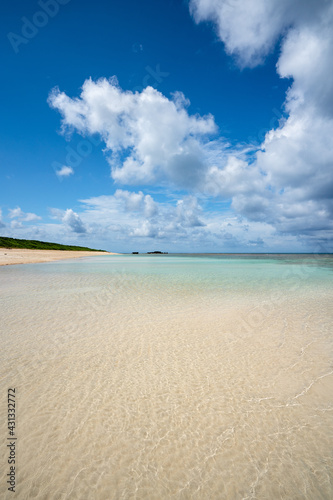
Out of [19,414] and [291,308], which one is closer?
[19,414]

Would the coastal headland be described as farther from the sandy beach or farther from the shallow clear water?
the shallow clear water

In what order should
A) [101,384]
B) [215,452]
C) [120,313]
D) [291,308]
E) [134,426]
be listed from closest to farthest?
[215,452] → [134,426] → [101,384] → [120,313] → [291,308]

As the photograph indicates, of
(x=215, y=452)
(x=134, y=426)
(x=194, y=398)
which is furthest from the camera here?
(x=194, y=398)

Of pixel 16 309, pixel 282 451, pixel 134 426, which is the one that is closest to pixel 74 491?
pixel 134 426

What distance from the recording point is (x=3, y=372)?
13.6ft

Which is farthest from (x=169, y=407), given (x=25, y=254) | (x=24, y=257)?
(x=25, y=254)

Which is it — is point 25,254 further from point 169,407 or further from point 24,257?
point 169,407

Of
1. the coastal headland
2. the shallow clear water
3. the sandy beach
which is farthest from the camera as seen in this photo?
the coastal headland

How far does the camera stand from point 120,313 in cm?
779

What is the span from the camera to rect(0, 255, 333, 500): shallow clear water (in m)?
2.41

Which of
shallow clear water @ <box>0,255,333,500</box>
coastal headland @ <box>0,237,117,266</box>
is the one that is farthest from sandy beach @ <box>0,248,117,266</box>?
shallow clear water @ <box>0,255,333,500</box>

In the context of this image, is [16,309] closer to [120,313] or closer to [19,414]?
[120,313]

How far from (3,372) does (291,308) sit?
871 centimetres

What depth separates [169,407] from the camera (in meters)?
3.39
